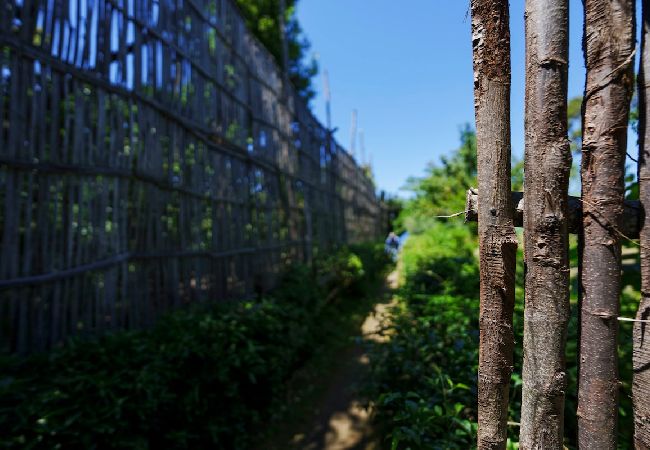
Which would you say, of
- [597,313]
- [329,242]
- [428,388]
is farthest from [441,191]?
[597,313]

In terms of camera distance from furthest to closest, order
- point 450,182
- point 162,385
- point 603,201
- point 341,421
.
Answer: point 450,182 → point 341,421 → point 162,385 → point 603,201

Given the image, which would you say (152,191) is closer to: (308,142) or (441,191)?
(308,142)

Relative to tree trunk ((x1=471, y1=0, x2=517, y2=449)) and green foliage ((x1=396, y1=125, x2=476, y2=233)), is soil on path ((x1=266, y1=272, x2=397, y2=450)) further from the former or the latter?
green foliage ((x1=396, y1=125, x2=476, y2=233))

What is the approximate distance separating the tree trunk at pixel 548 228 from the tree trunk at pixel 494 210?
60 millimetres

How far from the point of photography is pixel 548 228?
3.20ft

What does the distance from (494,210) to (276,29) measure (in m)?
14.4

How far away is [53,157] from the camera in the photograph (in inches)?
98.0

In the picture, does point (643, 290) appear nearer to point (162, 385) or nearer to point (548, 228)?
point (548, 228)

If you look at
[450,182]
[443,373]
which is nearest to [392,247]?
[450,182]

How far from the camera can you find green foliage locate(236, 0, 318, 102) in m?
13.1

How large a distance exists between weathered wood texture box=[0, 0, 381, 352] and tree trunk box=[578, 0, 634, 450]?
112 inches

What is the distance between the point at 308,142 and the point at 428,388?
7266mm

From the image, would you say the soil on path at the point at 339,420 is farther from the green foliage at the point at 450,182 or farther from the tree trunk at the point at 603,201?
the green foliage at the point at 450,182

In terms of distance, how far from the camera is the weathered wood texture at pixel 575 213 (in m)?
0.98
